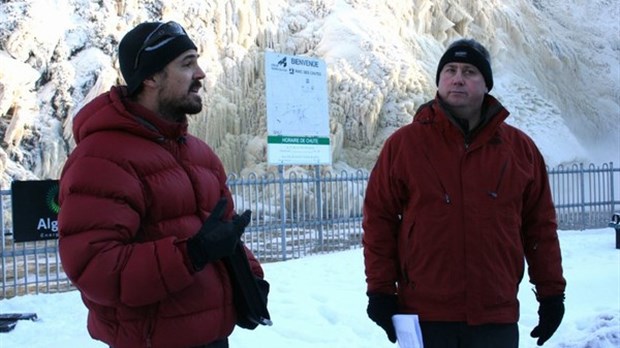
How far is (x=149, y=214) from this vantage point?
2.21 meters

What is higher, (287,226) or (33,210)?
(33,210)

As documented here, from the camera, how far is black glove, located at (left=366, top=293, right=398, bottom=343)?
2795 millimetres

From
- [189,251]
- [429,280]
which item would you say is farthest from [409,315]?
[189,251]

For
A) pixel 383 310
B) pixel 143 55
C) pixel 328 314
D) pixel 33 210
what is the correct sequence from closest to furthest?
pixel 143 55 → pixel 383 310 → pixel 328 314 → pixel 33 210

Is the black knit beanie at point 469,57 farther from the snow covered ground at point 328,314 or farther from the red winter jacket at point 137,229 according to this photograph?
the snow covered ground at point 328,314

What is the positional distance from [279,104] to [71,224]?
8.63 m

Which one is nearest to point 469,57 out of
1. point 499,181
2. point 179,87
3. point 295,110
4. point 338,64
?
point 499,181

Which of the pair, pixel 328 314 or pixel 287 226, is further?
pixel 287 226

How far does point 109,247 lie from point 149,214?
0.24 meters

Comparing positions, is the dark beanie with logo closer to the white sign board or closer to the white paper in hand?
the white paper in hand

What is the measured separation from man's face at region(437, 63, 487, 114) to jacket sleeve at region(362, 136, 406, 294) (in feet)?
1.17

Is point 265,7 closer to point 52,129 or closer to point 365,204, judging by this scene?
point 52,129

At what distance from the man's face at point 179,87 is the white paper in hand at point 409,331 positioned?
1.25 meters

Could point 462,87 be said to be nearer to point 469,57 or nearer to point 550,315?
point 469,57
